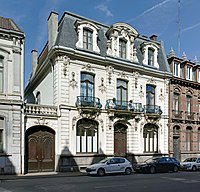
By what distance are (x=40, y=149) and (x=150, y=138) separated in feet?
37.3

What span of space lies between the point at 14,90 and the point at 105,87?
801cm

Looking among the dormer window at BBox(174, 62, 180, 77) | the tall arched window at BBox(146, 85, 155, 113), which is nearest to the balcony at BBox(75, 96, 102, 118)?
the tall arched window at BBox(146, 85, 155, 113)

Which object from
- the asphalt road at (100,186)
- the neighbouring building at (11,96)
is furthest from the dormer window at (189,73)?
the neighbouring building at (11,96)

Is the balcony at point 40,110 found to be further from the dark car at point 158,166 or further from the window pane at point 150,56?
the window pane at point 150,56

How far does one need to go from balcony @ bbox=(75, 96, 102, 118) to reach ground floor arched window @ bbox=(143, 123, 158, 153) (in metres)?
6.18

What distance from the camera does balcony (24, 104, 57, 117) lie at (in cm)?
2043

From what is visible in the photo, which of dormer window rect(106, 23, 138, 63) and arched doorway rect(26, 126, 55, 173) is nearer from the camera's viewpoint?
arched doorway rect(26, 126, 55, 173)

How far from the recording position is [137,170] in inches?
855

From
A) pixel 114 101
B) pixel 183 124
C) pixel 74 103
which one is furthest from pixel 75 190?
pixel 183 124

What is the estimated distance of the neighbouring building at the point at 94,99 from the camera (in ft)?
69.7

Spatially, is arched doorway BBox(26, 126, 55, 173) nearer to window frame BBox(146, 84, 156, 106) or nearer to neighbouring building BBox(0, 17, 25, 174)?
neighbouring building BBox(0, 17, 25, 174)

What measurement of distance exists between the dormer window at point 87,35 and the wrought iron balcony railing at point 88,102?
14.2 feet

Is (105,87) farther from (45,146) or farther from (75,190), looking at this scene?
(75,190)

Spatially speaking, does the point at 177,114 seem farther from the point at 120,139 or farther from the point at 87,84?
the point at 87,84
